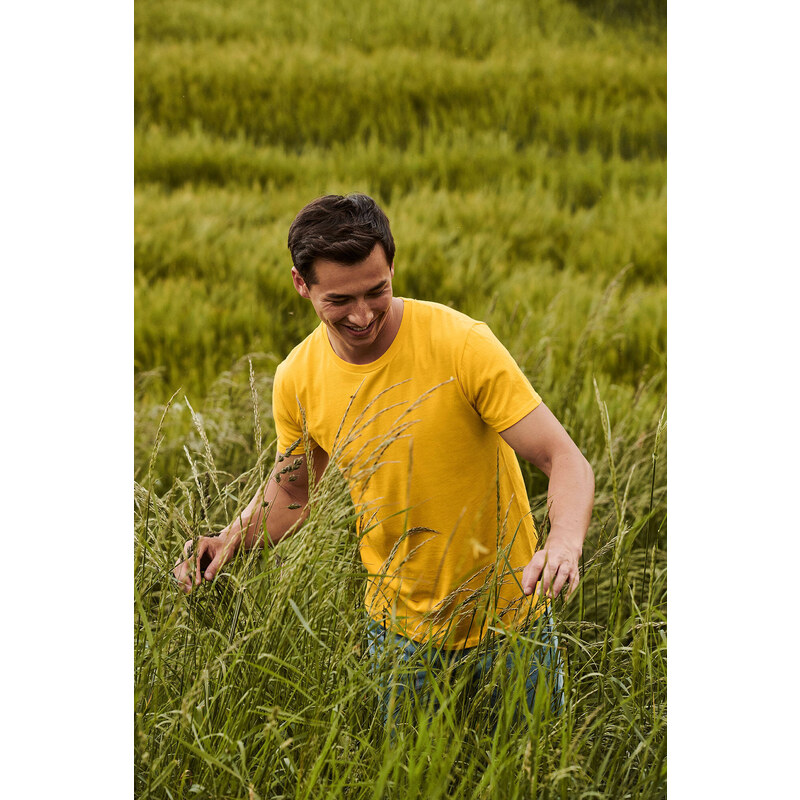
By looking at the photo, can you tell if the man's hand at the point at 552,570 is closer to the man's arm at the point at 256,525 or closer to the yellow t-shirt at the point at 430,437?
the yellow t-shirt at the point at 430,437

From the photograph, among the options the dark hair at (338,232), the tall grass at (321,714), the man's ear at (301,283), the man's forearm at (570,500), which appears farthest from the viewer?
the man's ear at (301,283)

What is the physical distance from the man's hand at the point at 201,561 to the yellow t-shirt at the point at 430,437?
227 mm

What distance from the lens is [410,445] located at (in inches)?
45.3

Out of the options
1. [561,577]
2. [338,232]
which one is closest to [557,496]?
[561,577]

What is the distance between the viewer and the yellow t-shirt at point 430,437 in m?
1.27

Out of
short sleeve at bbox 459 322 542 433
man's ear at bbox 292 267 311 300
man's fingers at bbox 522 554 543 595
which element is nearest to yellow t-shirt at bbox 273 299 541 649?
short sleeve at bbox 459 322 542 433

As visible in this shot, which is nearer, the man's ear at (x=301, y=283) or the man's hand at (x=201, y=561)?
the man's hand at (x=201, y=561)

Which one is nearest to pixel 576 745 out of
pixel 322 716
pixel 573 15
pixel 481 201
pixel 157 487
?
pixel 322 716

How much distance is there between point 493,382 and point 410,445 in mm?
197

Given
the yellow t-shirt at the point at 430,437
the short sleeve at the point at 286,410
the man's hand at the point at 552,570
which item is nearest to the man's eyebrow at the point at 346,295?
the yellow t-shirt at the point at 430,437

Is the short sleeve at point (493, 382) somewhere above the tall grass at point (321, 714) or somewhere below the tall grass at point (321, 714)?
above

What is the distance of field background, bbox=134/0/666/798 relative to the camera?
3.46 feet

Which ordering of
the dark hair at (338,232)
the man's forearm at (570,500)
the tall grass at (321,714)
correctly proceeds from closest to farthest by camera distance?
the tall grass at (321,714) → the man's forearm at (570,500) → the dark hair at (338,232)

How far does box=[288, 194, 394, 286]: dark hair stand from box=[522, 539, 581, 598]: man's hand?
543mm
